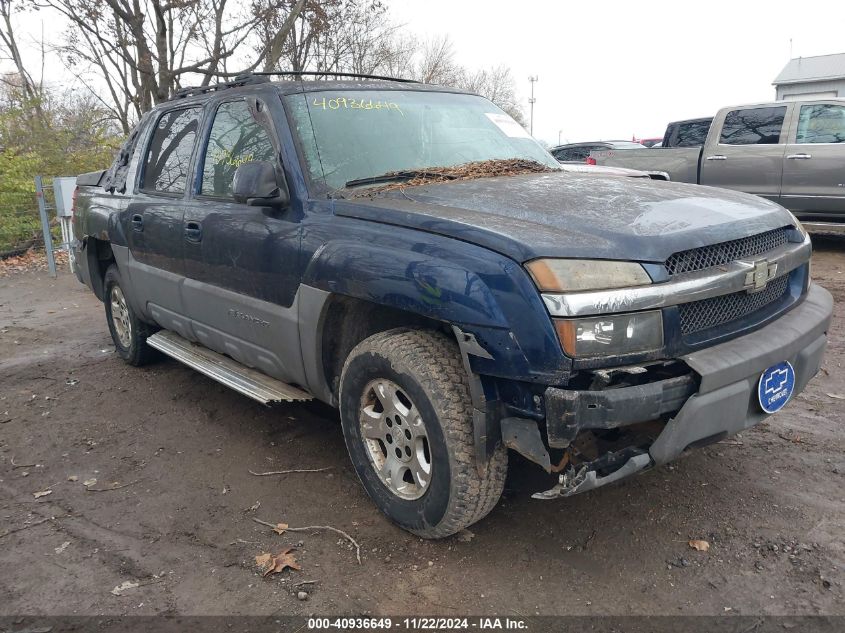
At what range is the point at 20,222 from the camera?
11.8 meters

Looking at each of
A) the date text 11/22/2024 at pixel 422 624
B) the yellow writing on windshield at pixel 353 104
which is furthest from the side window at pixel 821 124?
the date text 11/22/2024 at pixel 422 624

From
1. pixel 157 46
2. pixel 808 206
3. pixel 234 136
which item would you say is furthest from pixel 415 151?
pixel 157 46

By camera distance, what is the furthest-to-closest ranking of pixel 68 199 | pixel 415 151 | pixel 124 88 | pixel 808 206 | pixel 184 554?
pixel 124 88 → pixel 68 199 → pixel 808 206 → pixel 415 151 → pixel 184 554

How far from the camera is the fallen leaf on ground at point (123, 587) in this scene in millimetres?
2672

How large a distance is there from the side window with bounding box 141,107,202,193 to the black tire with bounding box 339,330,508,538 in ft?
6.86

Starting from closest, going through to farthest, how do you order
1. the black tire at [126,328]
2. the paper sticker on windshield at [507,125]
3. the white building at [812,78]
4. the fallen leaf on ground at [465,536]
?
1. the fallen leaf on ground at [465,536]
2. the paper sticker on windshield at [507,125]
3. the black tire at [126,328]
4. the white building at [812,78]

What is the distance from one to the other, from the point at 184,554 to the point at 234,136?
2.21 meters

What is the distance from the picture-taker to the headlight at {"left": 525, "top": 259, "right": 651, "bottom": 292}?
2273 mm

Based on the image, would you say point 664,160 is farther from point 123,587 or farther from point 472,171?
point 123,587

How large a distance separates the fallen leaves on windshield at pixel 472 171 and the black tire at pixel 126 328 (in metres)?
2.84

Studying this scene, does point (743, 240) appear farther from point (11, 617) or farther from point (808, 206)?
point (808, 206)

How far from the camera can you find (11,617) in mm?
2549

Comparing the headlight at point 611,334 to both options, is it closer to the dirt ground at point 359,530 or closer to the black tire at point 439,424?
the black tire at point 439,424

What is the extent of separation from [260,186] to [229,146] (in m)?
0.83
